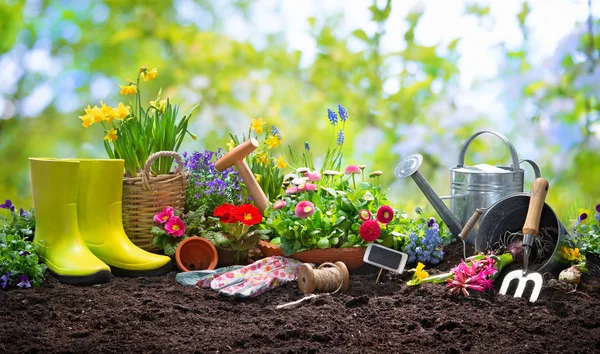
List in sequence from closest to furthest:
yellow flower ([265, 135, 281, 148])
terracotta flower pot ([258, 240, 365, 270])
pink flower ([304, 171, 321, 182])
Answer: terracotta flower pot ([258, 240, 365, 270]) < pink flower ([304, 171, 321, 182]) < yellow flower ([265, 135, 281, 148])

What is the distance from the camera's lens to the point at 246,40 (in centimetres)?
470

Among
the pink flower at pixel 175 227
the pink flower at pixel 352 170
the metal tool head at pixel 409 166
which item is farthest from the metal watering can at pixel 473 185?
the pink flower at pixel 175 227

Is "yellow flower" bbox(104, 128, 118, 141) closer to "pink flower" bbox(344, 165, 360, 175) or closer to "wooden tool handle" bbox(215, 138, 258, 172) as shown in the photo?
"wooden tool handle" bbox(215, 138, 258, 172)

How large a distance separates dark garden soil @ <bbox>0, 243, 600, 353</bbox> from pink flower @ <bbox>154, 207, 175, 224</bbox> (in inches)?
15.4

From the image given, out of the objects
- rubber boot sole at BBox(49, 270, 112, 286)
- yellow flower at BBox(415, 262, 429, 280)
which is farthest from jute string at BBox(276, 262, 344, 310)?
rubber boot sole at BBox(49, 270, 112, 286)

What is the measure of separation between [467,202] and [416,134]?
1.29 meters

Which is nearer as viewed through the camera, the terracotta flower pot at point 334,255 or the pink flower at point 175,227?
the terracotta flower pot at point 334,255

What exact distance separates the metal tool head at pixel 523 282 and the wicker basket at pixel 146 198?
5.47ft

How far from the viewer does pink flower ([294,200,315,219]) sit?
3055 mm

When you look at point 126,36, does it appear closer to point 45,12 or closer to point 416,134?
point 45,12

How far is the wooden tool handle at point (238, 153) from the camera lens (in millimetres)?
3383

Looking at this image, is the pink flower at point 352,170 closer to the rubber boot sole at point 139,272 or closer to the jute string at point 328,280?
the jute string at point 328,280

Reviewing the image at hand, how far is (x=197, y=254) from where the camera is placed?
3.32 meters

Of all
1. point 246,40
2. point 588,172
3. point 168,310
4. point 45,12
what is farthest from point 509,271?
point 45,12
